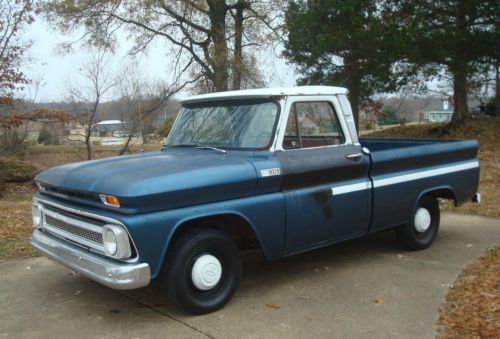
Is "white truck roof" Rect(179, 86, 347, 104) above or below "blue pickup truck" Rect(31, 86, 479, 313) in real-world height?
above

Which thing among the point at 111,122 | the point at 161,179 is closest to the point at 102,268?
the point at 161,179

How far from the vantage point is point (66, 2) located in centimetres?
2003

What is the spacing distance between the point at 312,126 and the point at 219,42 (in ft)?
54.3

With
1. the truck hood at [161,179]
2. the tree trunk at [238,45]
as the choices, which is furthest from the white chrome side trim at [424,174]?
the tree trunk at [238,45]

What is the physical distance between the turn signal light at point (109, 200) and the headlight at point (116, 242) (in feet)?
0.53

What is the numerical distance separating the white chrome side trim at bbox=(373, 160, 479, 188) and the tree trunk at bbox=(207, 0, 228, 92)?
49.3ft

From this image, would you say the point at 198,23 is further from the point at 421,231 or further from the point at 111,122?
the point at 421,231

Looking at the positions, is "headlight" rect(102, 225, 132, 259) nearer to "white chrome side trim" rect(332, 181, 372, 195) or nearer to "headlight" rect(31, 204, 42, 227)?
"headlight" rect(31, 204, 42, 227)

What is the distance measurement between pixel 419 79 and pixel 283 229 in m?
14.0

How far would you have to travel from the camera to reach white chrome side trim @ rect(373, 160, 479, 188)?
536cm

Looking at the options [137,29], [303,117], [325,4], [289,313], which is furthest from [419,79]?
[289,313]

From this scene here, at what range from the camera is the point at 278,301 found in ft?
14.8

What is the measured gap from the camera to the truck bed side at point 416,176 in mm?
5363

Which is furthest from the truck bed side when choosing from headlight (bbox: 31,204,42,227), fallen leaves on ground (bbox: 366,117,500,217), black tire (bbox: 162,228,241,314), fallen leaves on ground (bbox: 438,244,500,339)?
headlight (bbox: 31,204,42,227)
